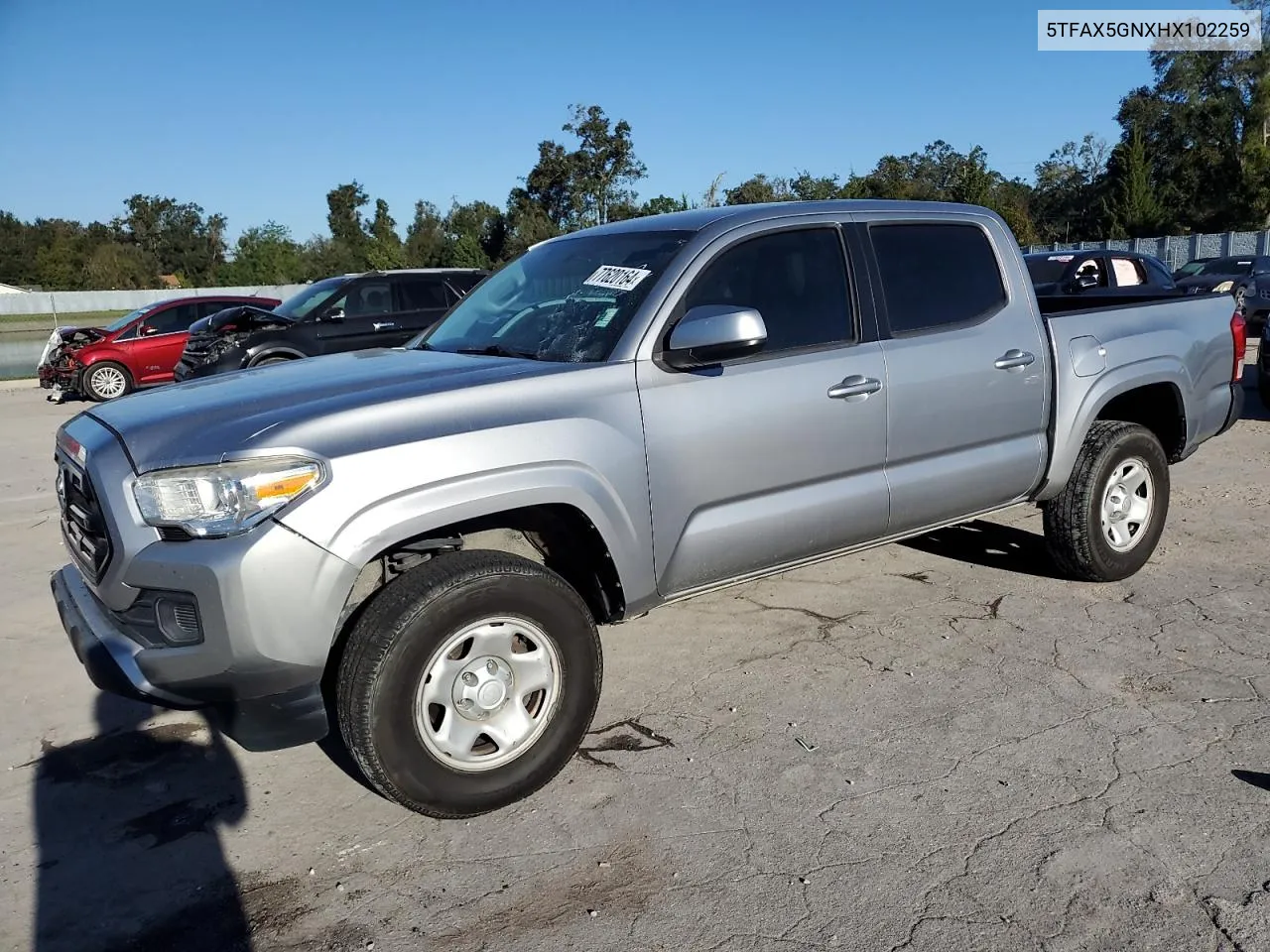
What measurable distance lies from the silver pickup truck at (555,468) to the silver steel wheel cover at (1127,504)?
0.22 ft

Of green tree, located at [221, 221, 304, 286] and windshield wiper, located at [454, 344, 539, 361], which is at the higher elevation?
green tree, located at [221, 221, 304, 286]

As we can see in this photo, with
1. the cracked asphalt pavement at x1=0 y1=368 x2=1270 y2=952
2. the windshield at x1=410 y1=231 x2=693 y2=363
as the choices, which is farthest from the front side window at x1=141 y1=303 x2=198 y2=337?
the windshield at x1=410 y1=231 x2=693 y2=363

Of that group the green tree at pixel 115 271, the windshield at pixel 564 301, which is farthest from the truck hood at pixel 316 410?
the green tree at pixel 115 271

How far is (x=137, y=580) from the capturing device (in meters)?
2.88

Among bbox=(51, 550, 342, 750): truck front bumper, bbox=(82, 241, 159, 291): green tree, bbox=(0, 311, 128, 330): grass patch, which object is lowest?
bbox=(51, 550, 342, 750): truck front bumper

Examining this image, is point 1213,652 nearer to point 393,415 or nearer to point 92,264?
point 393,415

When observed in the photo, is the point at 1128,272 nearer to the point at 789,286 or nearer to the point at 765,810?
the point at 789,286

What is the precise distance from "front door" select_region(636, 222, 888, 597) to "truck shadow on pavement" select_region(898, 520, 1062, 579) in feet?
5.76

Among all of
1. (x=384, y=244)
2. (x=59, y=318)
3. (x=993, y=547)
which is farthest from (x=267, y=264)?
(x=993, y=547)

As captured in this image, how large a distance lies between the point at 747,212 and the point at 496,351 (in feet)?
3.78

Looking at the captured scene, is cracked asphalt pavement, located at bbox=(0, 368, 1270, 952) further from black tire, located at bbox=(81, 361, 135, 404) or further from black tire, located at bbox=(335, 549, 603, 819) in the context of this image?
black tire, located at bbox=(81, 361, 135, 404)

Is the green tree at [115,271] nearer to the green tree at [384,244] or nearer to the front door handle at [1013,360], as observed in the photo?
A: the green tree at [384,244]

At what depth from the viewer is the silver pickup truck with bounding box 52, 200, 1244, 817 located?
9.40 feet

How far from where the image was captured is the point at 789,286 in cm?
404
